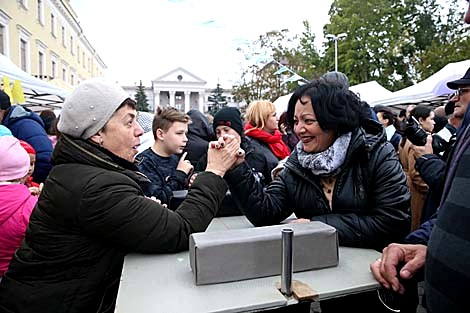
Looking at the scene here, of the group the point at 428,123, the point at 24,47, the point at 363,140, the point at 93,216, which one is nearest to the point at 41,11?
the point at 24,47

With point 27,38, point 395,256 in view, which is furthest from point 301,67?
point 395,256

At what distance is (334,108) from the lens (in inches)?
69.8

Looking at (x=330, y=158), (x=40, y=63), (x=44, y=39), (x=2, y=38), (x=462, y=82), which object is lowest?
(x=330, y=158)

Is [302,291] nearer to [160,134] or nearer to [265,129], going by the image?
[160,134]

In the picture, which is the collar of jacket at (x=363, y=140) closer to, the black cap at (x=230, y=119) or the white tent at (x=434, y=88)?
the black cap at (x=230, y=119)

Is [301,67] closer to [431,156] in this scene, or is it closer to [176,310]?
[431,156]

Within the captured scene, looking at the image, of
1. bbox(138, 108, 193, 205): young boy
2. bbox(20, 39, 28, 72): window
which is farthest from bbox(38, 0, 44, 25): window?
bbox(138, 108, 193, 205): young boy

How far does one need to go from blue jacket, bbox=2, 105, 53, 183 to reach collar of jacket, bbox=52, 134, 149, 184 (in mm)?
2566

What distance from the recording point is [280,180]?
6.46ft

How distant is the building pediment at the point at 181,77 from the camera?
7562 centimetres

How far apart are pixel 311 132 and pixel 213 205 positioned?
65cm

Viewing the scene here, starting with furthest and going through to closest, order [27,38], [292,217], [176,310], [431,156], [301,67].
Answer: [301,67] → [27,38] → [431,156] → [292,217] → [176,310]

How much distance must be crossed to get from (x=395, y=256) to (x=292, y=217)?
785 mm

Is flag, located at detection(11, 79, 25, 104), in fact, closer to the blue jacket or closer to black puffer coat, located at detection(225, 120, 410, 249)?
the blue jacket
